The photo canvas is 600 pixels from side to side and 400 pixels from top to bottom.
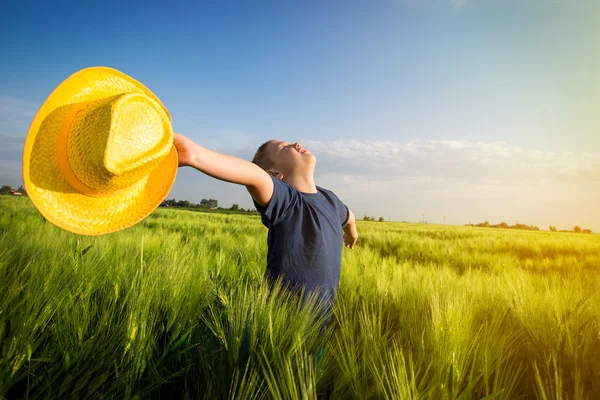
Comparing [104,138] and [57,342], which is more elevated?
[104,138]

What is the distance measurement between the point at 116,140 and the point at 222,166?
1.15ft

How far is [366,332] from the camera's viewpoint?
1.18 metres

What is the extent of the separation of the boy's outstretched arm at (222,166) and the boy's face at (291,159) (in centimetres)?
60

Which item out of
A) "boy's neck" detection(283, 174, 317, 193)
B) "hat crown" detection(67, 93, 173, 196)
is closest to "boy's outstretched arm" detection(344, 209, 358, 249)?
"boy's neck" detection(283, 174, 317, 193)

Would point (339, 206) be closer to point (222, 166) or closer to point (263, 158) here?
point (263, 158)

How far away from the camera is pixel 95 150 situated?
89cm

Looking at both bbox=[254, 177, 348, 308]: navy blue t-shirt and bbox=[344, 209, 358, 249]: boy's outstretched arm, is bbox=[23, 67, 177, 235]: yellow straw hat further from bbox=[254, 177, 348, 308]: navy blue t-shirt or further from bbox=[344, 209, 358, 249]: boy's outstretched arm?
bbox=[344, 209, 358, 249]: boy's outstretched arm

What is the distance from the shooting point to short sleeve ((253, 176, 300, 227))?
148cm

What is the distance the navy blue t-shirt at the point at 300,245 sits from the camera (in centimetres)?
163

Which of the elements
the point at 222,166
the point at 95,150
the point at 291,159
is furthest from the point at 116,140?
the point at 291,159

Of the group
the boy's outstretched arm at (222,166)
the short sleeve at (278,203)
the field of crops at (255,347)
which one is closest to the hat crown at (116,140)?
the boy's outstretched arm at (222,166)

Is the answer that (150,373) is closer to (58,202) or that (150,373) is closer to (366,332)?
(58,202)

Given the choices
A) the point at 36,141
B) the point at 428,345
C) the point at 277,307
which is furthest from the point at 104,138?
the point at 428,345

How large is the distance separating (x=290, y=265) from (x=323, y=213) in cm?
34
